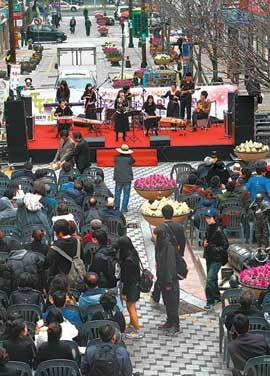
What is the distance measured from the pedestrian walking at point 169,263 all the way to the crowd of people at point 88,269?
14 mm

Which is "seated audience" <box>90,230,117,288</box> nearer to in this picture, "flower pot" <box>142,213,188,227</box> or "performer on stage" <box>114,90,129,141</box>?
"flower pot" <box>142,213,188,227</box>

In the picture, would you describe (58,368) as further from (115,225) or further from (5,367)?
(115,225)

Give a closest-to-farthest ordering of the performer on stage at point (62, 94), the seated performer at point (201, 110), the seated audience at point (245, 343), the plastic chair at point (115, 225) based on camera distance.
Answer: the seated audience at point (245, 343) → the plastic chair at point (115, 225) → the seated performer at point (201, 110) → the performer on stage at point (62, 94)

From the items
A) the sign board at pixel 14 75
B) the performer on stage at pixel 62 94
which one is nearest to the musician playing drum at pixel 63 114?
the performer on stage at pixel 62 94

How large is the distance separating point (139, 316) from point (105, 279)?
197 centimetres

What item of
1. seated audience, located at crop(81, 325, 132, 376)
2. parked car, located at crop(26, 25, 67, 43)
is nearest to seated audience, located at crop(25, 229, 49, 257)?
seated audience, located at crop(81, 325, 132, 376)

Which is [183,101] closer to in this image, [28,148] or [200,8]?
[28,148]

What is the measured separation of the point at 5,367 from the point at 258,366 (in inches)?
116

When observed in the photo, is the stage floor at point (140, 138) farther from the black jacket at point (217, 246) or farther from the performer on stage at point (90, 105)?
the black jacket at point (217, 246)

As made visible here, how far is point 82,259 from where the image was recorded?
50.4 feet

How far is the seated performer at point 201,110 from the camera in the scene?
30047 millimetres

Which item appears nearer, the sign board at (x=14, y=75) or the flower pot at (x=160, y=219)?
the flower pot at (x=160, y=219)

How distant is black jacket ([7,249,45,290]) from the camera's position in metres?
14.5

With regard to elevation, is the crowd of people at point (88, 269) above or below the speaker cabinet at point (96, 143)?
above
